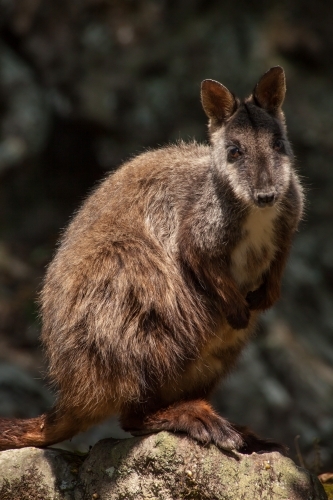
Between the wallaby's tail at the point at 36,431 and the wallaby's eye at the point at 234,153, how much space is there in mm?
2656

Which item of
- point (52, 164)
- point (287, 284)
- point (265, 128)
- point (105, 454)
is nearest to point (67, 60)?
point (52, 164)

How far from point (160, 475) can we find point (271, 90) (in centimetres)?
346

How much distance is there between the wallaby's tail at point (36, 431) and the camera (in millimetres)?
6820

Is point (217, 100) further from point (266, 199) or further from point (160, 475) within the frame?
point (160, 475)

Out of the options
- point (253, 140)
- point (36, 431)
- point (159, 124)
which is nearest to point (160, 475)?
point (36, 431)

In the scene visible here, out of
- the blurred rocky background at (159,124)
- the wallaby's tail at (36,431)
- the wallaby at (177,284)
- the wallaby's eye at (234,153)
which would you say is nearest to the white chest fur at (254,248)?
the wallaby at (177,284)

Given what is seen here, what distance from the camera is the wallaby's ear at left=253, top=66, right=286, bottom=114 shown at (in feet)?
22.8

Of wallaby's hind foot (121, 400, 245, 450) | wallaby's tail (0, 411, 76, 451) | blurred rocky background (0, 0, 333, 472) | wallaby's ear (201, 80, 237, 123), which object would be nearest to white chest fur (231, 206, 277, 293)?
wallaby's ear (201, 80, 237, 123)

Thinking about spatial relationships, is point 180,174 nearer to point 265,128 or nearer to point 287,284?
point 265,128

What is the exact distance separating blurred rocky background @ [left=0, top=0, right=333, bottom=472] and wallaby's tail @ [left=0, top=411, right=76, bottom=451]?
204 inches

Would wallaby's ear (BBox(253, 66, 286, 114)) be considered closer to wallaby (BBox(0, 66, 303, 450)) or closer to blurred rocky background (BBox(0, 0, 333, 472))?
wallaby (BBox(0, 66, 303, 450))

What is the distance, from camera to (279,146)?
6.71m

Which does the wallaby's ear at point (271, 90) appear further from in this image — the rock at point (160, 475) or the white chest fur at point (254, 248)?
the rock at point (160, 475)

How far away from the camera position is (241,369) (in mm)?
12836
